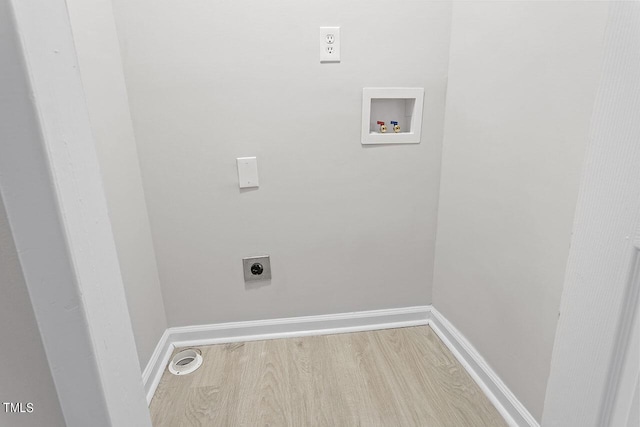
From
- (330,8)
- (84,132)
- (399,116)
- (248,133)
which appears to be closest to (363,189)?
(399,116)

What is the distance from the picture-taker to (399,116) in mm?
1562

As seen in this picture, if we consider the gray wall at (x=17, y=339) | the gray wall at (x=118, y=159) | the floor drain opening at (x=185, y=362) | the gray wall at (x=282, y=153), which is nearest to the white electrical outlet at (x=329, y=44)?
the gray wall at (x=282, y=153)

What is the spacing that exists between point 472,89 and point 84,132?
1.30 meters

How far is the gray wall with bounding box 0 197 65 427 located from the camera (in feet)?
1.40

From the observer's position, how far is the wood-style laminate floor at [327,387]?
124cm

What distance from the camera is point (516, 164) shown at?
3.63 ft

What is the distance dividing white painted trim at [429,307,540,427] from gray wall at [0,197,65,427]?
132 cm

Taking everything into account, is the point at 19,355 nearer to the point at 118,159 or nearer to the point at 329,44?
the point at 118,159

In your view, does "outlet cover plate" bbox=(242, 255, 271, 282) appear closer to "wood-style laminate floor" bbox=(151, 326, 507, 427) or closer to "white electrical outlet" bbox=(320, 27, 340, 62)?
"wood-style laminate floor" bbox=(151, 326, 507, 427)

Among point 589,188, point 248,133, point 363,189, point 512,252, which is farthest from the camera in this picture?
point 363,189

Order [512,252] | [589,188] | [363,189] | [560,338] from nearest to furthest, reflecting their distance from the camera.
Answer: [589,188], [560,338], [512,252], [363,189]

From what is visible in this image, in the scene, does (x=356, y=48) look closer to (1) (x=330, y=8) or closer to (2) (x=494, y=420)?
(1) (x=330, y=8)

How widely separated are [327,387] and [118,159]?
120 cm

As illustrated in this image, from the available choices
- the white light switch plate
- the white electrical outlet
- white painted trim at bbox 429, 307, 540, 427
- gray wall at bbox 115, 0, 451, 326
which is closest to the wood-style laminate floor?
white painted trim at bbox 429, 307, 540, 427
